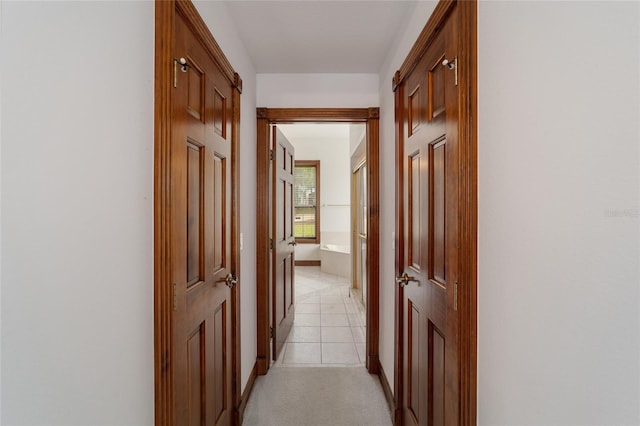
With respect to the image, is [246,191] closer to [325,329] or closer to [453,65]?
[453,65]

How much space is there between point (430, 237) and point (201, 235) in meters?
1.02

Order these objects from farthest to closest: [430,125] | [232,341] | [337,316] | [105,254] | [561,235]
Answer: [337,316] → [232,341] → [430,125] → [105,254] → [561,235]

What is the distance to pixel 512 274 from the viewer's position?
3.02ft

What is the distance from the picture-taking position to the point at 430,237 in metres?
1.55

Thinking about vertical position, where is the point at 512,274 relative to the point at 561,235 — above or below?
below

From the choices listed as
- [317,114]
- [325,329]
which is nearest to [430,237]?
[317,114]

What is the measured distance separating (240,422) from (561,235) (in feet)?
6.80

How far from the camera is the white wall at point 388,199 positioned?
2.23 m

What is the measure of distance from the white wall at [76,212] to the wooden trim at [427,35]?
104 cm

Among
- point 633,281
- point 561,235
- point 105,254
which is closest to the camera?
point 633,281

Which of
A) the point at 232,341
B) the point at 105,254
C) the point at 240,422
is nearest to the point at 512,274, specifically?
the point at 105,254

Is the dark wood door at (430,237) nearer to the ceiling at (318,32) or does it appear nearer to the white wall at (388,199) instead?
the white wall at (388,199)

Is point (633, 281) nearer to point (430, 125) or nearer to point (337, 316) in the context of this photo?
point (430, 125)

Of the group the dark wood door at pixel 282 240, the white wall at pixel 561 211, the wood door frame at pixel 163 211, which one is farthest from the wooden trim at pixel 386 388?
the wood door frame at pixel 163 211
